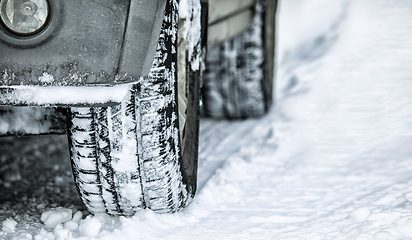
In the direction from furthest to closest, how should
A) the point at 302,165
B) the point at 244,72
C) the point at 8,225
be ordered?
the point at 244,72 → the point at 302,165 → the point at 8,225

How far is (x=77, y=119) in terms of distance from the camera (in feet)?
4.87

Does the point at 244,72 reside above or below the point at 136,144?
above

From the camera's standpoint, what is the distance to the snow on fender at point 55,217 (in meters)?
1.65

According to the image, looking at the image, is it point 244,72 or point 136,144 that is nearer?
point 136,144

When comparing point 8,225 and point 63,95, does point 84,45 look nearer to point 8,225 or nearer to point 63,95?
point 63,95

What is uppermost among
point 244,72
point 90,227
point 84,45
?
point 84,45

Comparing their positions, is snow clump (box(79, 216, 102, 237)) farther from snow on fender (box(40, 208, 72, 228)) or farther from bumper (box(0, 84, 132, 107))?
bumper (box(0, 84, 132, 107))

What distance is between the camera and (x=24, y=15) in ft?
3.94

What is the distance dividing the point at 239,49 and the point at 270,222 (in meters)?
1.38

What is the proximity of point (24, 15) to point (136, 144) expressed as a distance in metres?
0.47

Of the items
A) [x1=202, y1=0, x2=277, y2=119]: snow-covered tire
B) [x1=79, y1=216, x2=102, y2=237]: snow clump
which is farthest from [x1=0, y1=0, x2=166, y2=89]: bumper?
[x1=202, y1=0, x2=277, y2=119]: snow-covered tire

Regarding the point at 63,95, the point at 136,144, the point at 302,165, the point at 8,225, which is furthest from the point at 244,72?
the point at 63,95

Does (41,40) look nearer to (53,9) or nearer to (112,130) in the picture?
(53,9)

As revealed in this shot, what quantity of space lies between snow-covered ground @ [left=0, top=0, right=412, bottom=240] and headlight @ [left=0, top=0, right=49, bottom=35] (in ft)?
2.00
